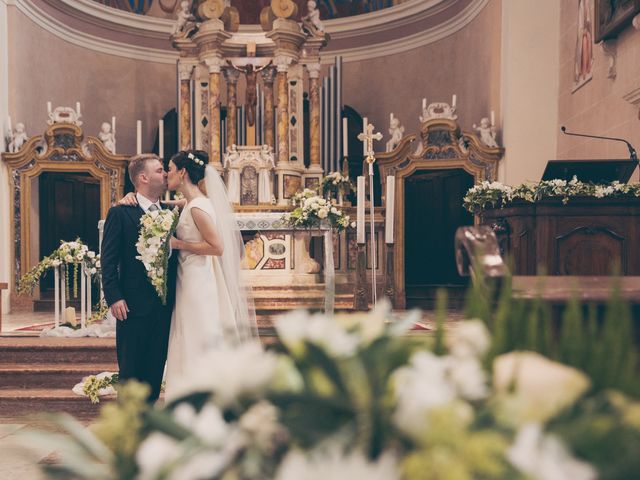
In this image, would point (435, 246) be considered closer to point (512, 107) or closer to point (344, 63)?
point (512, 107)

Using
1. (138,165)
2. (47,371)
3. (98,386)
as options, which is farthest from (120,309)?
(47,371)

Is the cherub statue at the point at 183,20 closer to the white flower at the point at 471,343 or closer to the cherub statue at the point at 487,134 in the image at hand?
the cherub statue at the point at 487,134

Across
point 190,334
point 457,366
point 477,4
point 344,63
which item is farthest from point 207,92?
point 457,366

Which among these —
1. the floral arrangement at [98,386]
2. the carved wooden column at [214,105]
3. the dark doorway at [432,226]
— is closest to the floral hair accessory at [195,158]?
the floral arrangement at [98,386]

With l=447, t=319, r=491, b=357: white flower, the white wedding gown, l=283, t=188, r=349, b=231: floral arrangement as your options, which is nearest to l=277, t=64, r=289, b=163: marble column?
l=283, t=188, r=349, b=231: floral arrangement

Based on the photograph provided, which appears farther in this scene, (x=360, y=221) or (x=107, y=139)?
(x=107, y=139)

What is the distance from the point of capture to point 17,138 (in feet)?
31.0

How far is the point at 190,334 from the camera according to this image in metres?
3.81

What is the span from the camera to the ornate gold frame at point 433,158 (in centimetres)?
917

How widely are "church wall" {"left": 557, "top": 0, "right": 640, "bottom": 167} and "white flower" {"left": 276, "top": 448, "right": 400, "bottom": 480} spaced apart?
637cm

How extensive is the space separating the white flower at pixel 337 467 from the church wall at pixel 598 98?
6.37m

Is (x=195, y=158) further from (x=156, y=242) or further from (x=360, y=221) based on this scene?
(x=360, y=221)

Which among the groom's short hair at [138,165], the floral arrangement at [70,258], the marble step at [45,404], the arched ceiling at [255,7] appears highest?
the arched ceiling at [255,7]

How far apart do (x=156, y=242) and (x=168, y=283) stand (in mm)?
409
